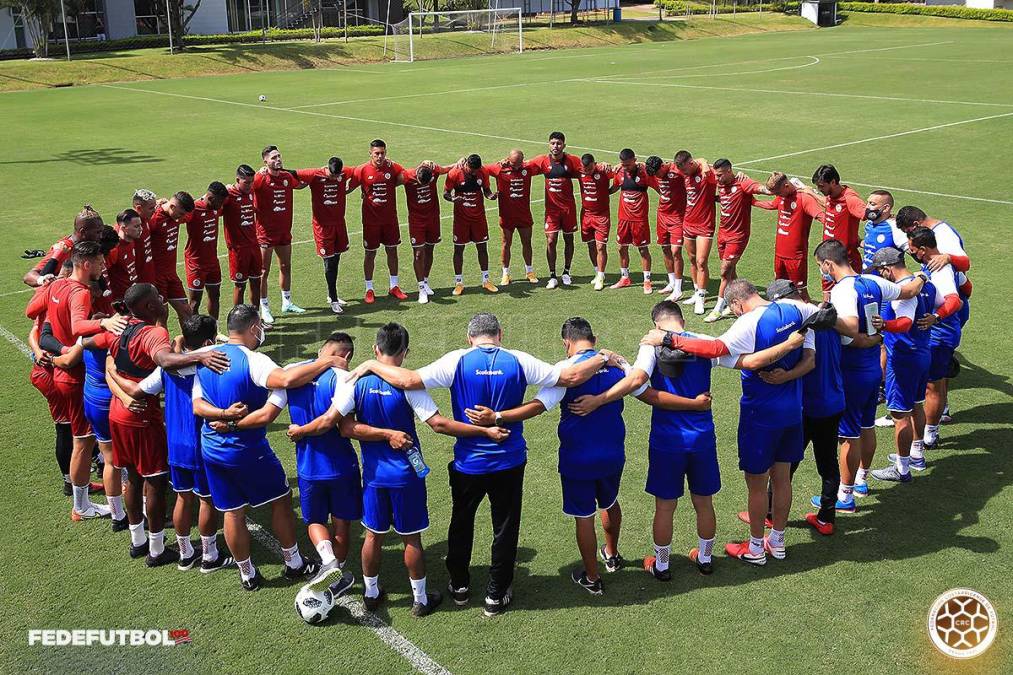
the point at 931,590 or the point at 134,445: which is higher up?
the point at 134,445

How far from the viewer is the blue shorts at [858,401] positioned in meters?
7.96

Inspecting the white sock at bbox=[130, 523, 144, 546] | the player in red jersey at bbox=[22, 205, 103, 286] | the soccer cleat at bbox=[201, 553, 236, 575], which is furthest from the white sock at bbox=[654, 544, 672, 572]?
the player in red jersey at bbox=[22, 205, 103, 286]

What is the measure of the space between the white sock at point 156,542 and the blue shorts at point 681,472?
13.4 feet

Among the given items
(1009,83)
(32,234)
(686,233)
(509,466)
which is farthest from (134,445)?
(1009,83)

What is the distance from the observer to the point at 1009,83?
3844 centimetres

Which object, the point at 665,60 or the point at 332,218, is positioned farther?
the point at 665,60

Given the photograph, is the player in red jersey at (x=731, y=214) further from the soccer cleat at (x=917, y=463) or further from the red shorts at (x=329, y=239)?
the red shorts at (x=329, y=239)

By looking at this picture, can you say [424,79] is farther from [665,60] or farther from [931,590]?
[931,590]

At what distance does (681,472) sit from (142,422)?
14.1ft

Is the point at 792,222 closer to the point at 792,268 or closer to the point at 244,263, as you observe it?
the point at 792,268

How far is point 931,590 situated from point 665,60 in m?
51.1

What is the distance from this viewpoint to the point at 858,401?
8.01 meters

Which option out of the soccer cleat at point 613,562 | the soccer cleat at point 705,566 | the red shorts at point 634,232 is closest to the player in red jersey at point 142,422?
the soccer cleat at point 613,562

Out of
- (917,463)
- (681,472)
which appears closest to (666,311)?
(681,472)
